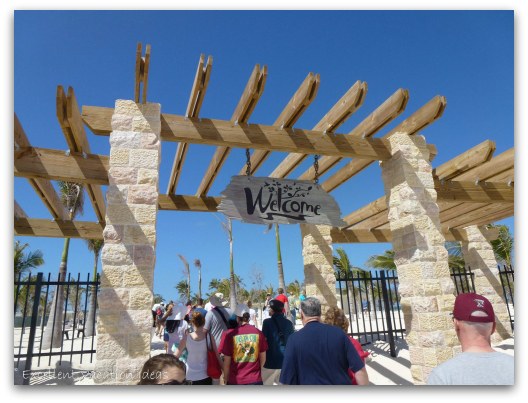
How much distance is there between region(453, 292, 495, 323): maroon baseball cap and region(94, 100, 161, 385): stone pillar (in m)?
2.45

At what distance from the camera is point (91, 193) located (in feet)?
20.0

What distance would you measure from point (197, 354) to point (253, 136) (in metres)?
2.57

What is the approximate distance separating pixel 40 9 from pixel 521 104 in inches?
183

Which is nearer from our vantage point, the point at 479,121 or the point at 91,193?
the point at 479,121

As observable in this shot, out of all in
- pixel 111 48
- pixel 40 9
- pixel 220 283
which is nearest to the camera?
pixel 40 9

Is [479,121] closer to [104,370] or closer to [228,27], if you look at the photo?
[228,27]

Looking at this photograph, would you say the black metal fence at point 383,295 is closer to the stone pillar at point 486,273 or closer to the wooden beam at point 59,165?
the stone pillar at point 486,273

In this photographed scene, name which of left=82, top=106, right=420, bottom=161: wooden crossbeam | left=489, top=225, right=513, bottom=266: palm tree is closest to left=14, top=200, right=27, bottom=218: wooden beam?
left=82, top=106, right=420, bottom=161: wooden crossbeam

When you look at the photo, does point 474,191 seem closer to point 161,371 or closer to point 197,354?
point 197,354

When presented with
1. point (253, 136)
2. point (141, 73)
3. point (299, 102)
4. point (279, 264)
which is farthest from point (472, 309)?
point (279, 264)

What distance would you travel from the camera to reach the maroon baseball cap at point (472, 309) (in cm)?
170

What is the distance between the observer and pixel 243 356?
3.52 m

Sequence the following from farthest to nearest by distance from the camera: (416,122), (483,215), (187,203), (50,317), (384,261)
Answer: (384,261)
(50,317)
(483,215)
(187,203)
(416,122)
